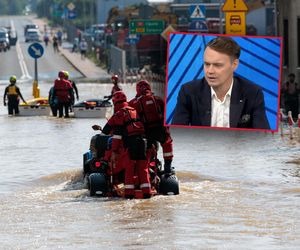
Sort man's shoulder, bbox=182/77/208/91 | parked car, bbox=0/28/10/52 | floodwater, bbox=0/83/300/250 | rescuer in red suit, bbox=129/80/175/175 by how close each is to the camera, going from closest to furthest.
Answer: man's shoulder, bbox=182/77/208/91
floodwater, bbox=0/83/300/250
rescuer in red suit, bbox=129/80/175/175
parked car, bbox=0/28/10/52

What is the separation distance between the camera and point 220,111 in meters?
9.36

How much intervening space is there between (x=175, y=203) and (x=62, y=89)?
1990 cm

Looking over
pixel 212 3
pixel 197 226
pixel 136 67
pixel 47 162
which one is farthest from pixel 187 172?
pixel 212 3

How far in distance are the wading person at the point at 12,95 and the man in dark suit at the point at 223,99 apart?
99.0 feet

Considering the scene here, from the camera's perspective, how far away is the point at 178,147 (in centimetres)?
2898

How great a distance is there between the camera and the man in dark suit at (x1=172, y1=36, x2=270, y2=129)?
9203 millimetres

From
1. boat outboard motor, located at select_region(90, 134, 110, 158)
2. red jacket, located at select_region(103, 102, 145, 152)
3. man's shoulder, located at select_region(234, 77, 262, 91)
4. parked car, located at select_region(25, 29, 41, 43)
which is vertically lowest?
parked car, located at select_region(25, 29, 41, 43)

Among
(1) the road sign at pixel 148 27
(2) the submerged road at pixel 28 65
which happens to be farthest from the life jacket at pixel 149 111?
(2) the submerged road at pixel 28 65

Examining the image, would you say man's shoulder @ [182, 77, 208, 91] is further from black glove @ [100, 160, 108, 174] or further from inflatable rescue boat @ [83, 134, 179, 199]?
black glove @ [100, 160, 108, 174]

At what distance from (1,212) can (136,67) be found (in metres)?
56.7

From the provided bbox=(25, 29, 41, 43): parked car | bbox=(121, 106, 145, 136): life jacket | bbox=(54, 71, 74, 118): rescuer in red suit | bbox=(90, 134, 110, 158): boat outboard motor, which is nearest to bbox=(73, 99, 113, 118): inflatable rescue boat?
bbox=(54, 71, 74, 118): rescuer in red suit

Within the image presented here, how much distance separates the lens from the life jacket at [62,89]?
36938 mm

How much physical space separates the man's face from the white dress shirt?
0.14 meters

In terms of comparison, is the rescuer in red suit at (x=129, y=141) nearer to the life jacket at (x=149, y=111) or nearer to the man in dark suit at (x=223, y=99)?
the life jacket at (x=149, y=111)
